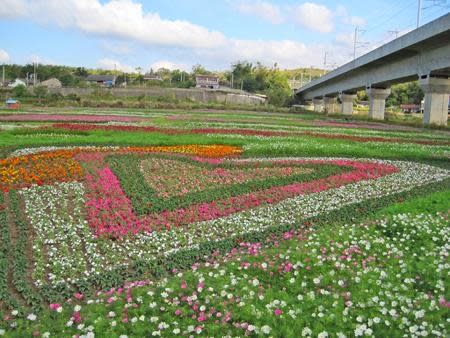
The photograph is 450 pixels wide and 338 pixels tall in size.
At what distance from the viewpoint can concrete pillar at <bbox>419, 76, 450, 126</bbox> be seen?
34.5 metres

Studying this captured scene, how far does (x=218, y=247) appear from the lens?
762 centimetres

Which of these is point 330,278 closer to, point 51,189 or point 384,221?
point 384,221

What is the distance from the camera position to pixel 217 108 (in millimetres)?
64062

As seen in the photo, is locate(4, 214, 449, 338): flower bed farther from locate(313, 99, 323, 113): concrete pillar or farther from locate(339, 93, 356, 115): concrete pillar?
locate(313, 99, 323, 113): concrete pillar

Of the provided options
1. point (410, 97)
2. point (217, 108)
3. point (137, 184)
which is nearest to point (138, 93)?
point (217, 108)

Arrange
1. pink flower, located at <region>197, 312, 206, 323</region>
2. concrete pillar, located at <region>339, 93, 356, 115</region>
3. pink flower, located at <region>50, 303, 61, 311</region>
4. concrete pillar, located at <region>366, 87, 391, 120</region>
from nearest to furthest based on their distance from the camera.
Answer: pink flower, located at <region>197, 312, 206, 323</region>
pink flower, located at <region>50, 303, 61, 311</region>
concrete pillar, located at <region>366, 87, 391, 120</region>
concrete pillar, located at <region>339, 93, 356, 115</region>

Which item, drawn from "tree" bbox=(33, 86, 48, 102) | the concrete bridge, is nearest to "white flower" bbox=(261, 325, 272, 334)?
the concrete bridge

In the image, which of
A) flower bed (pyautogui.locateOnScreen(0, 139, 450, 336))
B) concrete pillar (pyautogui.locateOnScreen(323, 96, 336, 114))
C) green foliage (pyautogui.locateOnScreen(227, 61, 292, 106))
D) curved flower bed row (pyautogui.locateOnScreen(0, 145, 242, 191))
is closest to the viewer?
flower bed (pyautogui.locateOnScreen(0, 139, 450, 336))

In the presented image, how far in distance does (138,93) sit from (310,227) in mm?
78219

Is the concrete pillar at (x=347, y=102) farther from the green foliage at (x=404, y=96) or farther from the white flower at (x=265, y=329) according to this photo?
the white flower at (x=265, y=329)

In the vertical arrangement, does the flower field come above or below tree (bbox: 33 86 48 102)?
below

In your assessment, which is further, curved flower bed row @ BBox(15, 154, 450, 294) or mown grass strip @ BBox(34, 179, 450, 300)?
curved flower bed row @ BBox(15, 154, 450, 294)

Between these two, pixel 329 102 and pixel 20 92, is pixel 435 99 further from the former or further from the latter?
pixel 20 92

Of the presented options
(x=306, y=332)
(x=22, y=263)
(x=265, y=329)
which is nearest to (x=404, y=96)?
(x=22, y=263)
